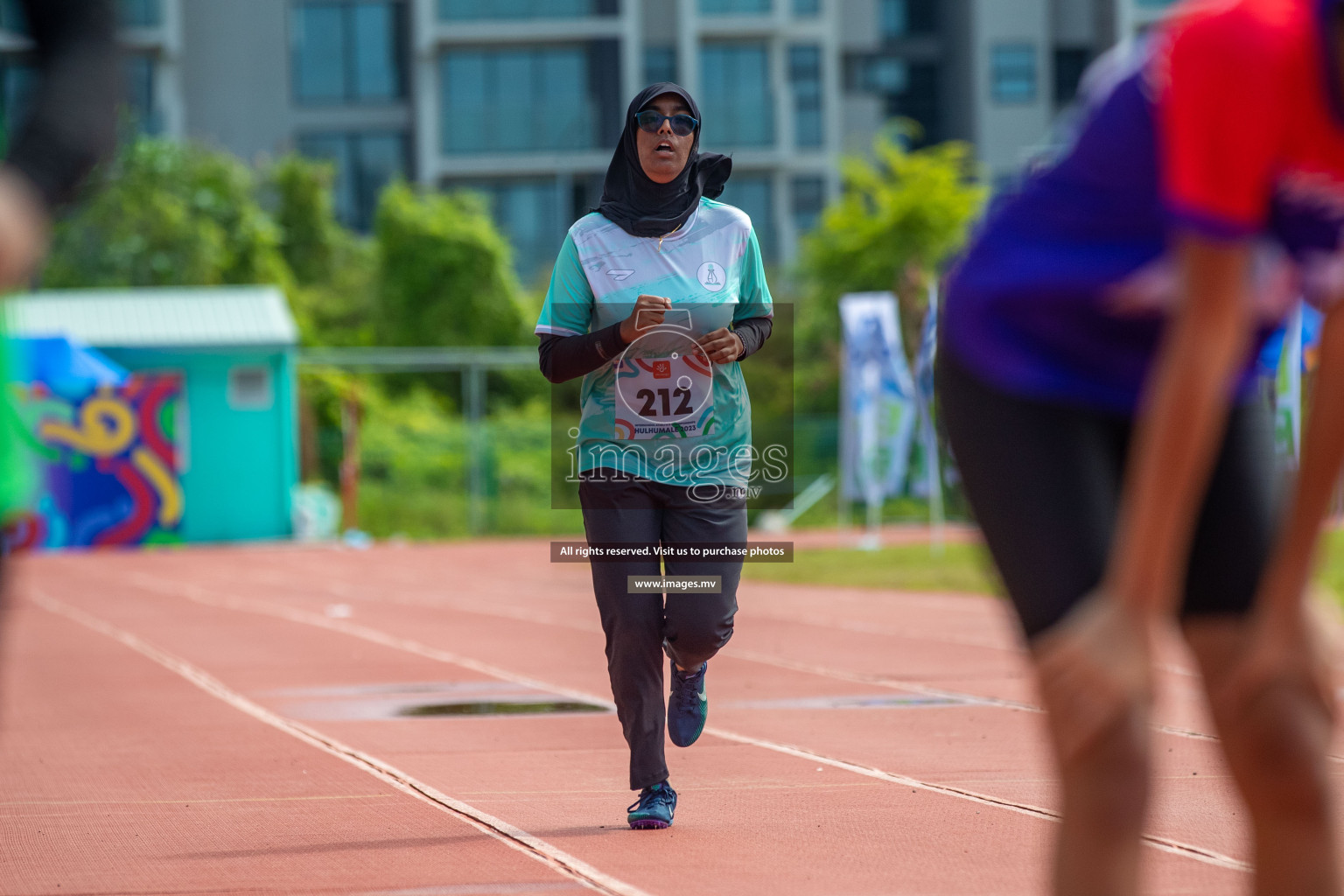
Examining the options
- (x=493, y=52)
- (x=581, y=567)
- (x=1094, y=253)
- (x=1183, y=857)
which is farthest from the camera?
(x=493, y=52)

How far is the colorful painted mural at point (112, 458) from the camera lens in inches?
1043

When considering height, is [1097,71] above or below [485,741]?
above

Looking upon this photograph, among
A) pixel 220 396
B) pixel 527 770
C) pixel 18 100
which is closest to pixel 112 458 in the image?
pixel 220 396

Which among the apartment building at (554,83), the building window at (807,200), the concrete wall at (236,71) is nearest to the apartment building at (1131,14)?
the apartment building at (554,83)

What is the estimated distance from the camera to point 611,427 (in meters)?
5.38

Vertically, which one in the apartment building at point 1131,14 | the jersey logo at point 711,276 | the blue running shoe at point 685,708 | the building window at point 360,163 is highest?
the apartment building at point 1131,14

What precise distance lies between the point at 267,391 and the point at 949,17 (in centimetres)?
2990

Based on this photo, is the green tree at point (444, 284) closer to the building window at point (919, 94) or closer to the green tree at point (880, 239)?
the green tree at point (880, 239)

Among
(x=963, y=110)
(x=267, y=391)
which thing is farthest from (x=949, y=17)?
(x=267, y=391)

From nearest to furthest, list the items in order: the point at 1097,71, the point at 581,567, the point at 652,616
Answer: the point at 1097,71 → the point at 652,616 → the point at 581,567

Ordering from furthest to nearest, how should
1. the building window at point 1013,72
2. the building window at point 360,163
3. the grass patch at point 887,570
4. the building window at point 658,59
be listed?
the building window at point 1013,72, the building window at point 360,163, the building window at point 658,59, the grass patch at point 887,570

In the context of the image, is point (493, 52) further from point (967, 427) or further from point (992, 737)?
point (967, 427)

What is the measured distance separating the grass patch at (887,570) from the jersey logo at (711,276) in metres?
9.48

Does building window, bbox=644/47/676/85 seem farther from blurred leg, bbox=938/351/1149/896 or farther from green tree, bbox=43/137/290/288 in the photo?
blurred leg, bbox=938/351/1149/896
